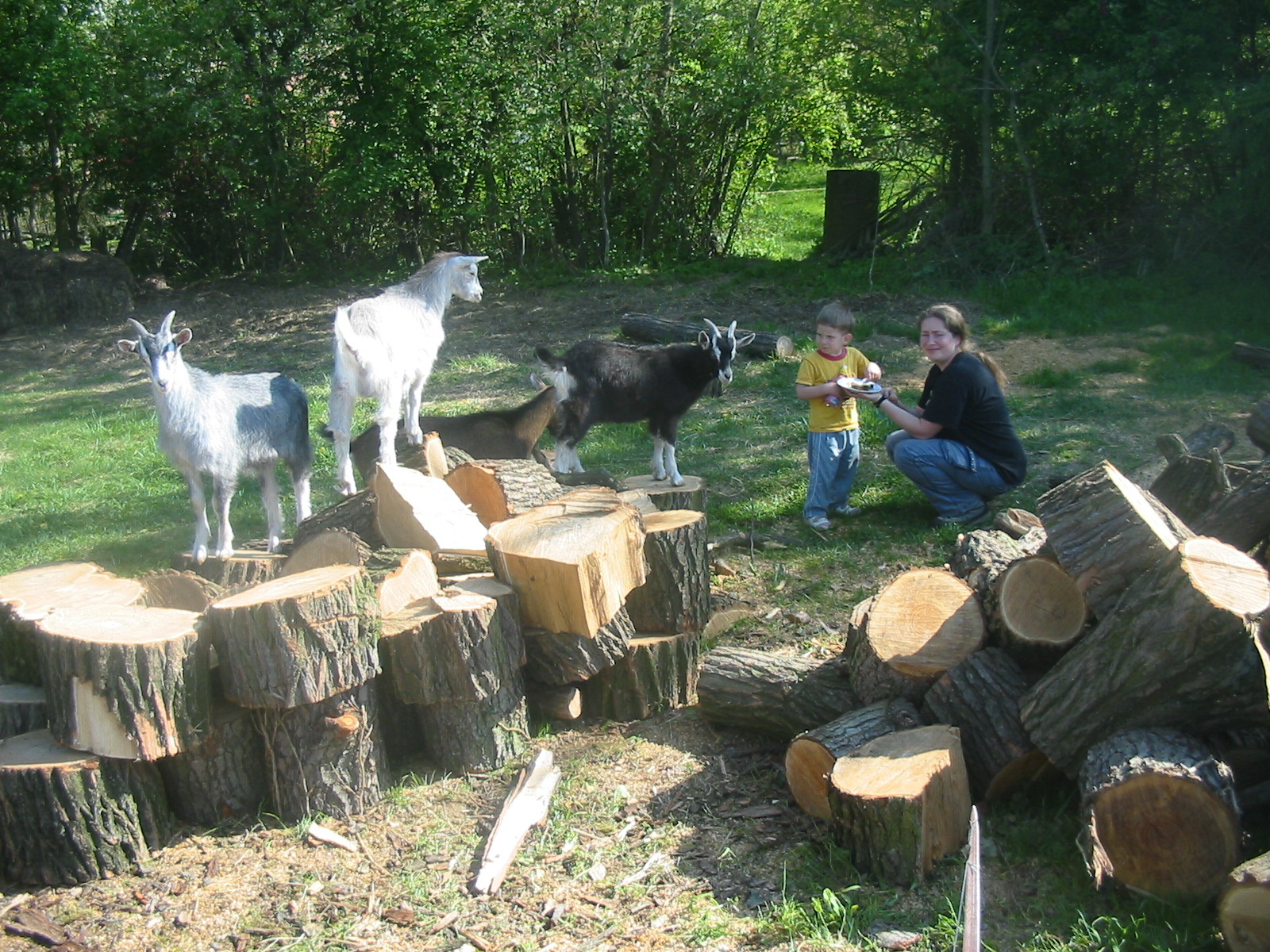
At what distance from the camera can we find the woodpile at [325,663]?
3928 mm

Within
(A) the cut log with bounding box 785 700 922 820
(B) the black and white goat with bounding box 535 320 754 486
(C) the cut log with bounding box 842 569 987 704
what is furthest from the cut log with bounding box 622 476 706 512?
(A) the cut log with bounding box 785 700 922 820

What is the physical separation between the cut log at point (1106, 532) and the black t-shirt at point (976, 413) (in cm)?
281

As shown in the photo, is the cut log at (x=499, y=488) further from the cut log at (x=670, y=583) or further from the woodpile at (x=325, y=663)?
the cut log at (x=670, y=583)

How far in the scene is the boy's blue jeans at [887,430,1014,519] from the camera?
7078 millimetres

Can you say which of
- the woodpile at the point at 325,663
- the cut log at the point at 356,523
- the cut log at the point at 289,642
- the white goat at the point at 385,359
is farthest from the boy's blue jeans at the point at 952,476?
the cut log at the point at 289,642

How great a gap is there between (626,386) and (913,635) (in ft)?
12.6

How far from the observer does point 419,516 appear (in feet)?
17.4

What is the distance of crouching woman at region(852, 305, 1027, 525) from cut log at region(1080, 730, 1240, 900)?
3599 millimetres

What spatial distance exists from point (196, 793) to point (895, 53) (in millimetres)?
13881

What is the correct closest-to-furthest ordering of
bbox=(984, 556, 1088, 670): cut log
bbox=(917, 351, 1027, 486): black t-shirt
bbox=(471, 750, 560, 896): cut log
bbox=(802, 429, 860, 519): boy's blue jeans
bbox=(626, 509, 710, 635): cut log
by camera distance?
1. bbox=(471, 750, 560, 896): cut log
2. bbox=(984, 556, 1088, 670): cut log
3. bbox=(626, 509, 710, 635): cut log
4. bbox=(917, 351, 1027, 486): black t-shirt
5. bbox=(802, 429, 860, 519): boy's blue jeans

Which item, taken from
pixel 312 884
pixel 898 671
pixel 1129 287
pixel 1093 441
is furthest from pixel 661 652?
pixel 1129 287

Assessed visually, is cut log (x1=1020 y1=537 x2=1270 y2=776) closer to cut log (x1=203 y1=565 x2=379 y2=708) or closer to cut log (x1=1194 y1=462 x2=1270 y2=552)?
cut log (x1=1194 y1=462 x2=1270 y2=552)

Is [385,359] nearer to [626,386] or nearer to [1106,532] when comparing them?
[626,386]

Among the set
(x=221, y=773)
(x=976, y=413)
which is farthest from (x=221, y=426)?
(x=976, y=413)
